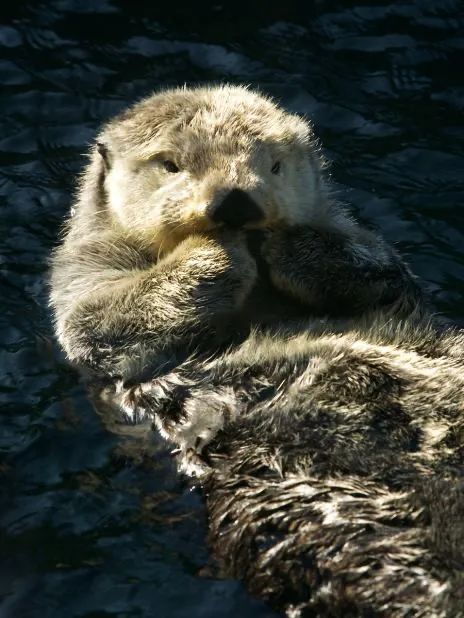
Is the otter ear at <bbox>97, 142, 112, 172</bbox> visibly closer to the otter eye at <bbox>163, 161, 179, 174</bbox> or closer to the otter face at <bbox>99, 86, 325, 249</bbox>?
the otter face at <bbox>99, 86, 325, 249</bbox>

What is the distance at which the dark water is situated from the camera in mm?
4562

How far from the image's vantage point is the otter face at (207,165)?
4.93 metres

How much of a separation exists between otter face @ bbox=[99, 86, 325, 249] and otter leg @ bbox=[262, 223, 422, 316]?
135mm

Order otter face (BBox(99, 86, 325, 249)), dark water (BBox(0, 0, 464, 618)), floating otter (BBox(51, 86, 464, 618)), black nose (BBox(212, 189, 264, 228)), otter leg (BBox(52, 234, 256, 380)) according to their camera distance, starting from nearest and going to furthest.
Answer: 1. floating otter (BBox(51, 86, 464, 618))
2. dark water (BBox(0, 0, 464, 618))
3. black nose (BBox(212, 189, 264, 228))
4. otter face (BBox(99, 86, 325, 249))
5. otter leg (BBox(52, 234, 256, 380))

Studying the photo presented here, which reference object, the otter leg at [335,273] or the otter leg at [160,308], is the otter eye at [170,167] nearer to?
the otter leg at [160,308]

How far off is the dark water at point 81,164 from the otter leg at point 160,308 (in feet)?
1.07

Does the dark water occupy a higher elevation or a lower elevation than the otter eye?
lower

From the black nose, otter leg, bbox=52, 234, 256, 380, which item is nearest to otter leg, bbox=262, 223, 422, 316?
otter leg, bbox=52, 234, 256, 380

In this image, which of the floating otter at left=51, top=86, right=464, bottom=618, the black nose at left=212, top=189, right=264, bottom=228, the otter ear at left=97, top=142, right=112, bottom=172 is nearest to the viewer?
the floating otter at left=51, top=86, right=464, bottom=618

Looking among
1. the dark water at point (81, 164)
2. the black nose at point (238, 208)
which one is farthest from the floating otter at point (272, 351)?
the dark water at point (81, 164)

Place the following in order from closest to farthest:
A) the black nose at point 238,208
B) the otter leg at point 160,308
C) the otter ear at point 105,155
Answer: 1. the black nose at point 238,208
2. the otter leg at point 160,308
3. the otter ear at point 105,155

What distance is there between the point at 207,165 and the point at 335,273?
82 centimetres

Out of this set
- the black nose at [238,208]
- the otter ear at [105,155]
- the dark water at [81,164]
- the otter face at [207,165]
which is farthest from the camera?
the otter ear at [105,155]

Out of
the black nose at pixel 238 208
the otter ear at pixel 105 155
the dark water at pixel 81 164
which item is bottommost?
the dark water at pixel 81 164
